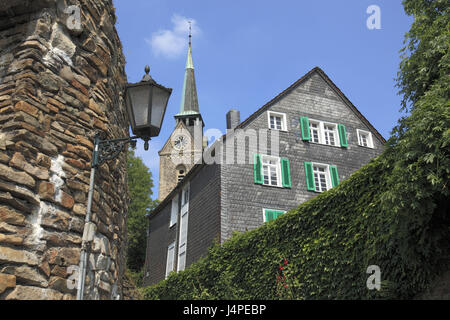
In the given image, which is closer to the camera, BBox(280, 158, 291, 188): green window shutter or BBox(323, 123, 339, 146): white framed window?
BBox(280, 158, 291, 188): green window shutter

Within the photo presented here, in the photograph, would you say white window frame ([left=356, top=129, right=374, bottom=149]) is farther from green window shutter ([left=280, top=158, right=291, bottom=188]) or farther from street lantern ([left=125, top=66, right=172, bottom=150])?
street lantern ([left=125, top=66, right=172, bottom=150])

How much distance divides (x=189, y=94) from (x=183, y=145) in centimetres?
1240

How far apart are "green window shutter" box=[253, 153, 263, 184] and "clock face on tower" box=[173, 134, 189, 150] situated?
36.9 m

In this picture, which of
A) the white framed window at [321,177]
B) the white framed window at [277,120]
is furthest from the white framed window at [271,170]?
the white framed window at [321,177]

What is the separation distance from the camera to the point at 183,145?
55688mm

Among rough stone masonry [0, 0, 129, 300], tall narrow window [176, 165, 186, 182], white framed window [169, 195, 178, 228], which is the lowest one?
rough stone masonry [0, 0, 129, 300]

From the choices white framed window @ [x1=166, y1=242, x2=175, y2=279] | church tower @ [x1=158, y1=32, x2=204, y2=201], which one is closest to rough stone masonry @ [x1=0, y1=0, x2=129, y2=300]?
white framed window @ [x1=166, y1=242, x2=175, y2=279]

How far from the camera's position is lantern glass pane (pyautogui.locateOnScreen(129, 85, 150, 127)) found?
14.7 feet

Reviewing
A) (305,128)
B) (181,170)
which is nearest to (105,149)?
(305,128)

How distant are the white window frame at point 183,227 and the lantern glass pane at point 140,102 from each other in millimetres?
16881

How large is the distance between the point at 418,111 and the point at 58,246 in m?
6.36

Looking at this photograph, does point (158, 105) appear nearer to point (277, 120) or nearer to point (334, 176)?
point (334, 176)

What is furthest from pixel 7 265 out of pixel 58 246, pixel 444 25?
pixel 444 25

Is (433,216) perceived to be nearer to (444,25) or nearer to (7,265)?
(444,25)
